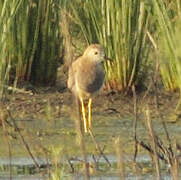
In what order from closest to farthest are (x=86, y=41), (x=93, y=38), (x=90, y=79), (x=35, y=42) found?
(x=90, y=79)
(x=93, y=38)
(x=86, y=41)
(x=35, y=42)

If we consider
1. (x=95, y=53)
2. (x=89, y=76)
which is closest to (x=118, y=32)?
(x=95, y=53)

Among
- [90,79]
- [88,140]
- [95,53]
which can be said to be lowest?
[88,140]

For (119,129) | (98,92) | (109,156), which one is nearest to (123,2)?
(98,92)

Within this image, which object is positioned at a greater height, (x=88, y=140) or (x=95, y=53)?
(x=95, y=53)

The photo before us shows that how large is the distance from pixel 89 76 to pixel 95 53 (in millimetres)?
236

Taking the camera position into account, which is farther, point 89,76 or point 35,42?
point 35,42

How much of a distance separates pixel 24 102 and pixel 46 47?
3.84 ft

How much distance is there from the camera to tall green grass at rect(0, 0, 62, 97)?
10617mm

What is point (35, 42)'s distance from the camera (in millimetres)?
10734

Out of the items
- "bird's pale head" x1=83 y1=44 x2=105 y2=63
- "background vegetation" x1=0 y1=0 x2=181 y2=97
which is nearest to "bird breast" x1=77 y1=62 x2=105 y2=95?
"bird's pale head" x1=83 y1=44 x2=105 y2=63

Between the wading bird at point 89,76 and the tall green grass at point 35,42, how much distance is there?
1.00 metres

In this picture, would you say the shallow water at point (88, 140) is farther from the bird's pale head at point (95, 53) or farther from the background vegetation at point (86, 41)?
the bird's pale head at point (95, 53)

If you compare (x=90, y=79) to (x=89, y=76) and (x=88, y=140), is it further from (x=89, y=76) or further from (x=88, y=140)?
(x=88, y=140)

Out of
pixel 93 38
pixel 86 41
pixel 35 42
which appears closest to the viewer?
pixel 93 38
